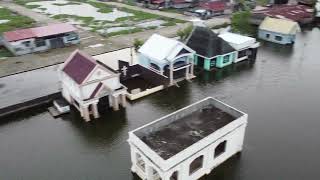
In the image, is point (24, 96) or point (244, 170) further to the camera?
point (24, 96)

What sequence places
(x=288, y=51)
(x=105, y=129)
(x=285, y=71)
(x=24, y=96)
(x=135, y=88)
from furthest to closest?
1. (x=288, y=51)
2. (x=285, y=71)
3. (x=135, y=88)
4. (x=24, y=96)
5. (x=105, y=129)

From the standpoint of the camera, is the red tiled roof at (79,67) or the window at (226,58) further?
the window at (226,58)

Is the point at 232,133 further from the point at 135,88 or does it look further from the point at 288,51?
the point at 288,51

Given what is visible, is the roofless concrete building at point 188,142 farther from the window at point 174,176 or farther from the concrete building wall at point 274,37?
the concrete building wall at point 274,37

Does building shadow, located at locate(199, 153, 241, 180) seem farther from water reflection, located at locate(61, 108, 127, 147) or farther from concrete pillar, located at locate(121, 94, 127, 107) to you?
concrete pillar, located at locate(121, 94, 127, 107)

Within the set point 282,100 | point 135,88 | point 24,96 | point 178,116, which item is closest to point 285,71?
point 282,100

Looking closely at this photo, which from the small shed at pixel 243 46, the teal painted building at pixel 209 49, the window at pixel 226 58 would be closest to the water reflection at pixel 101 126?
the teal painted building at pixel 209 49

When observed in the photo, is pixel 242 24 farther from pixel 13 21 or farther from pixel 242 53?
pixel 13 21

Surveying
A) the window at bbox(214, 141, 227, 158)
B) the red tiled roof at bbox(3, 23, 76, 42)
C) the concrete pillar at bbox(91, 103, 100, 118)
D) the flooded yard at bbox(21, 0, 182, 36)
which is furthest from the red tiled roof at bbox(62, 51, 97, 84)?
the flooded yard at bbox(21, 0, 182, 36)
